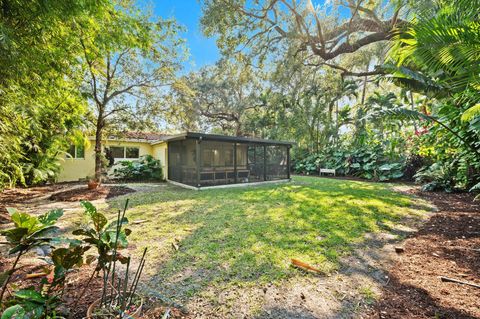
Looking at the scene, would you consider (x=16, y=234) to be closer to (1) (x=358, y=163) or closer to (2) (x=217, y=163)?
(2) (x=217, y=163)

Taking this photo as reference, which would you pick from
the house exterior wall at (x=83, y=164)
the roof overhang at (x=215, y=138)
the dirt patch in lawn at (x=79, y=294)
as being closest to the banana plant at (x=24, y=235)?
the dirt patch in lawn at (x=79, y=294)

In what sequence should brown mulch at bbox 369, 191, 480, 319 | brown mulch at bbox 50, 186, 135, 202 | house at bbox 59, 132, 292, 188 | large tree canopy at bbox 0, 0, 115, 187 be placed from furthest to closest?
house at bbox 59, 132, 292, 188 < brown mulch at bbox 50, 186, 135, 202 < large tree canopy at bbox 0, 0, 115, 187 < brown mulch at bbox 369, 191, 480, 319

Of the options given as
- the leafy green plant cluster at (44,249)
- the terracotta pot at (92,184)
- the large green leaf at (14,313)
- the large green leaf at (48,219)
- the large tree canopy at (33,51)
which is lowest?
the terracotta pot at (92,184)

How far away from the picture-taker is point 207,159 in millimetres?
10375

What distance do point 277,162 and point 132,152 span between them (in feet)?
32.1

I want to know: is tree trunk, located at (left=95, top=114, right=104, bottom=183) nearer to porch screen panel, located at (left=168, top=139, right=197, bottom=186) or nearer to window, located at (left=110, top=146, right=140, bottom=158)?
porch screen panel, located at (left=168, top=139, right=197, bottom=186)

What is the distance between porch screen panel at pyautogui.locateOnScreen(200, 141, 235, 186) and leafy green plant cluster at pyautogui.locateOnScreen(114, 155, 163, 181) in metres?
4.37

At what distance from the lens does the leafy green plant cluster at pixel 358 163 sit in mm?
12109

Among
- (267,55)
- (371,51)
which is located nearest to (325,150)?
(371,51)

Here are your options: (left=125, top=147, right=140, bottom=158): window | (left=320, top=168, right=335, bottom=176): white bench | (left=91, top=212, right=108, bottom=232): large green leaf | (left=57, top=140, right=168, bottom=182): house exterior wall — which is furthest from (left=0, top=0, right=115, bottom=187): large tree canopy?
(left=320, top=168, right=335, bottom=176): white bench

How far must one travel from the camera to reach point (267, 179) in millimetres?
12109

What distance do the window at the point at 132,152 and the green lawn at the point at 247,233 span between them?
8754 millimetres

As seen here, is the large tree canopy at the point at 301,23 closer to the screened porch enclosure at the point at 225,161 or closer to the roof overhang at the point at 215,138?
the roof overhang at the point at 215,138

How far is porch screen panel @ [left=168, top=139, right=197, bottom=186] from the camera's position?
9.88 metres
